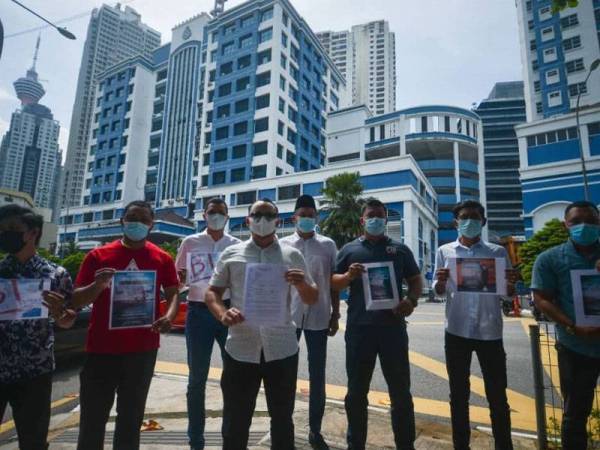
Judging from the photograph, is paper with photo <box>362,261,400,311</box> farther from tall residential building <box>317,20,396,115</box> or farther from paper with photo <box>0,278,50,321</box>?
tall residential building <box>317,20,396,115</box>

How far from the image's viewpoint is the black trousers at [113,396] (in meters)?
2.32

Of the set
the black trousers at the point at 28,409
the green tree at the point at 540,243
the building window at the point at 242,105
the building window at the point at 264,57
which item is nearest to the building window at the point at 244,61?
the building window at the point at 264,57

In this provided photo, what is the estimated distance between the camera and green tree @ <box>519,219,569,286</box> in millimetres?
19125

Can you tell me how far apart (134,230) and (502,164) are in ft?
309

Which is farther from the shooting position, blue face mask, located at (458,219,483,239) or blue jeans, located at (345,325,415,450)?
blue face mask, located at (458,219,483,239)

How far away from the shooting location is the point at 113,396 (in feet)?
8.00

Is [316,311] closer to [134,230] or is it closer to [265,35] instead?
[134,230]

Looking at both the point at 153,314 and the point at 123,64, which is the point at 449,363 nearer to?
the point at 153,314

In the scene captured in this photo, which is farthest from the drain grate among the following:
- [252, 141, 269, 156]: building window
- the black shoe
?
[252, 141, 269, 156]: building window

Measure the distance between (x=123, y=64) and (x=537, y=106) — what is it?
68.9 metres

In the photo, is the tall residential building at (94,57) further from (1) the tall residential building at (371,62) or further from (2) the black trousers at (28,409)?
(2) the black trousers at (28,409)

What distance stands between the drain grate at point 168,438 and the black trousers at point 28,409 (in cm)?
130

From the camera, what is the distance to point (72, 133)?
4510 inches

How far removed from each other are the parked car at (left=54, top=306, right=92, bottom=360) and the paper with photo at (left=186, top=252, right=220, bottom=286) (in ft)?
10.8
